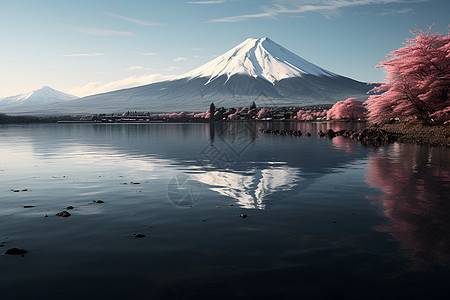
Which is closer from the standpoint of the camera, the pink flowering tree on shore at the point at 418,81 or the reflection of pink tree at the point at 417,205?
the reflection of pink tree at the point at 417,205

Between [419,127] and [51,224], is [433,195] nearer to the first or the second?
[51,224]

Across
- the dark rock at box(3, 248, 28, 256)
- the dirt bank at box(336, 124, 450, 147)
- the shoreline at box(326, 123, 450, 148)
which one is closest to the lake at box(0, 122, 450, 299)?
the dark rock at box(3, 248, 28, 256)

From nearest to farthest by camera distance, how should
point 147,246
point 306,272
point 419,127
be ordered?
1. point 306,272
2. point 147,246
3. point 419,127

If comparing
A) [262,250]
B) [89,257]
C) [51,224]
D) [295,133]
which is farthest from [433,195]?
[295,133]

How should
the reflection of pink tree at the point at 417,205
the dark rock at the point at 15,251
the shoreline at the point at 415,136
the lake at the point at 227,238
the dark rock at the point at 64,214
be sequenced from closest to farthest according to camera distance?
1. the lake at the point at 227,238
2. the dark rock at the point at 15,251
3. the reflection of pink tree at the point at 417,205
4. the dark rock at the point at 64,214
5. the shoreline at the point at 415,136

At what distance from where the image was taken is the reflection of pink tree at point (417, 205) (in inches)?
363

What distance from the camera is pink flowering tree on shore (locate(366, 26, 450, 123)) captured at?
1874 inches

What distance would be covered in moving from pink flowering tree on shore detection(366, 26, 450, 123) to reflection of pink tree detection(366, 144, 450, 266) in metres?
26.5

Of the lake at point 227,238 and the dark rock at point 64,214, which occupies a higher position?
the dark rock at point 64,214

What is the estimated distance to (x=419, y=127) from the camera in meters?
55.6

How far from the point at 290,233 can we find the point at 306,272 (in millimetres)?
2615

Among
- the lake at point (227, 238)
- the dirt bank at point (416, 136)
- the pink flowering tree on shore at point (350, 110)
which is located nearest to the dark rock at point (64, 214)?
the lake at point (227, 238)

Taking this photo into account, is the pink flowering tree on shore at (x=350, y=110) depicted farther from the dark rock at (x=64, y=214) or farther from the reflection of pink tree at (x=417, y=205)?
the dark rock at (x=64, y=214)

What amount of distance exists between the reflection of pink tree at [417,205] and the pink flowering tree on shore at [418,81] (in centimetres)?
2647
